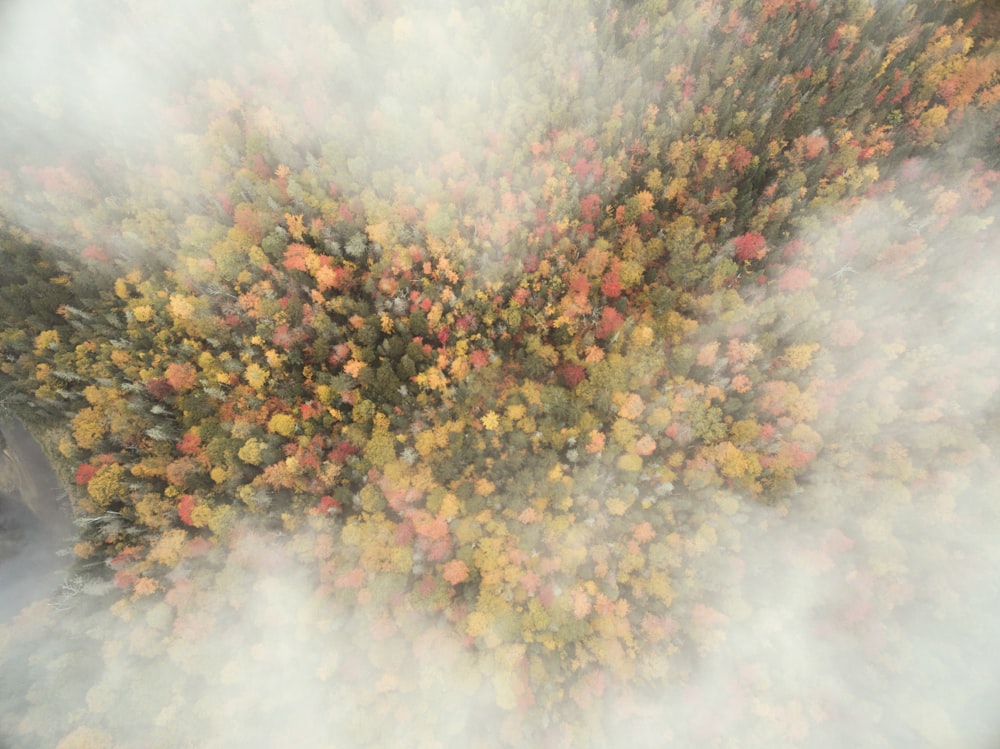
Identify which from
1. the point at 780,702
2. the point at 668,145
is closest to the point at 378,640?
the point at 780,702

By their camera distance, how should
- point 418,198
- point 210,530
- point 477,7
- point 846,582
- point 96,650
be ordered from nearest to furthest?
point 96,650, point 210,530, point 846,582, point 418,198, point 477,7

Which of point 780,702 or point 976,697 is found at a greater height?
point 976,697

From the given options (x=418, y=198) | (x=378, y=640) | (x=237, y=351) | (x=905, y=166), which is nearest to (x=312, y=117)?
(x=418, y=198)

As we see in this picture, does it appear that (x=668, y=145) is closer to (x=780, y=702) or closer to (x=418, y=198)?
(x=418, y=198)

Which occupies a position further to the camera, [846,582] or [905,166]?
[905,166]

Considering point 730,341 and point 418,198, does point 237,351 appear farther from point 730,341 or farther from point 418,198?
point 730,341

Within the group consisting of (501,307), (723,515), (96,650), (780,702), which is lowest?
(96,650)

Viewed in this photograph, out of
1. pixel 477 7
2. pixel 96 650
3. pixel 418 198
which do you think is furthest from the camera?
pixel 477 7
